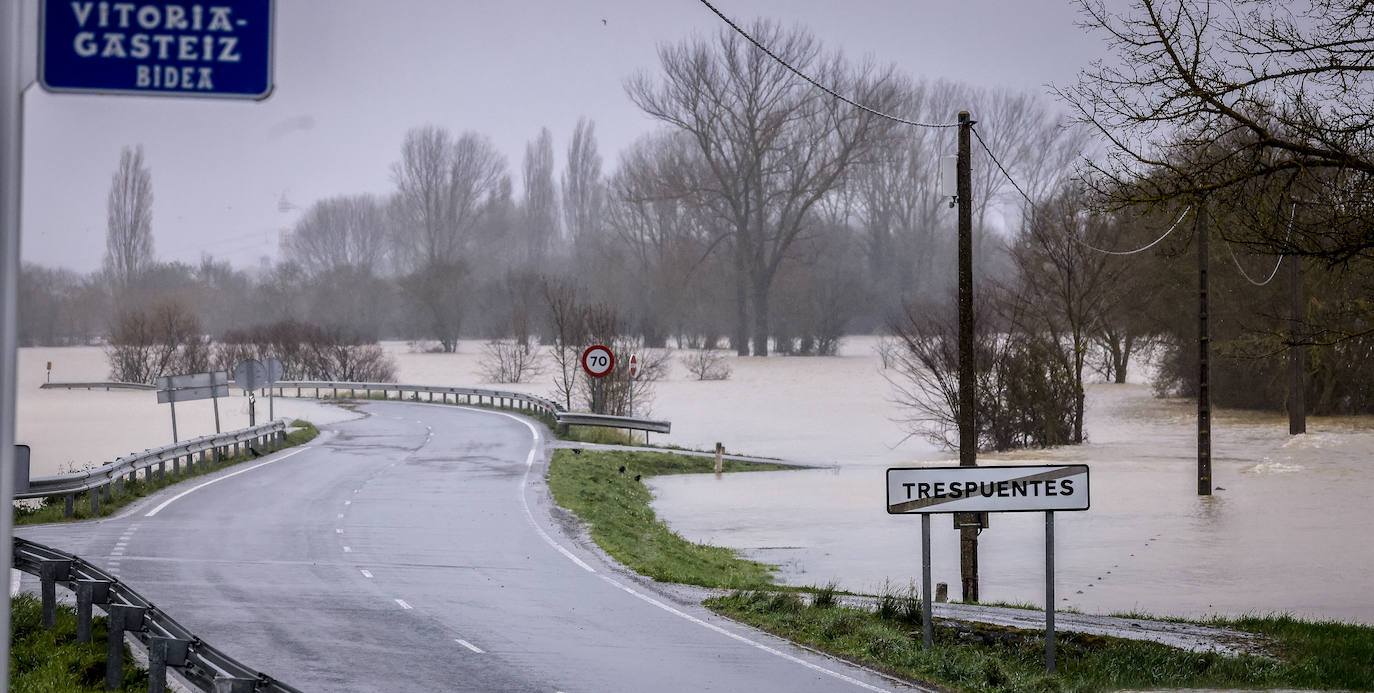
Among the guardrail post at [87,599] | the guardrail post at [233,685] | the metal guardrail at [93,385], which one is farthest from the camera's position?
the metal guardrail at [93,385]

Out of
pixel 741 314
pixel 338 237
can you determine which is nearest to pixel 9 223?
pixel 741 314

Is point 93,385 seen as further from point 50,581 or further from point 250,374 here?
point 50,581

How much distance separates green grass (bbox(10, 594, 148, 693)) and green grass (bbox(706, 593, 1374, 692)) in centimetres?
648

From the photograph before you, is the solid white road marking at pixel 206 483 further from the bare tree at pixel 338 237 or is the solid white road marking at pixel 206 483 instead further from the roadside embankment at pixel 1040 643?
the bare tree at pixel 338 237

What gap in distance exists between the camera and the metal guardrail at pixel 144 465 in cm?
2214

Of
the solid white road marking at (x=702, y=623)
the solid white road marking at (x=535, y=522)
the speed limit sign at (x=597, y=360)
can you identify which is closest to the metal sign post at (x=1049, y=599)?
the solid white road marking at (x=702, y=623)

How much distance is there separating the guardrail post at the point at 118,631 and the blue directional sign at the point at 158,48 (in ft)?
20.3

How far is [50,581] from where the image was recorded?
1166 cm

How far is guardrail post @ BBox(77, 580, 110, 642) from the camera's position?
35.4ft

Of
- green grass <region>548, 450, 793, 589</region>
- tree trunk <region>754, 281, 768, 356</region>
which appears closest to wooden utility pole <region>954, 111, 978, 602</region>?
green grass <region>548, 450, 793, 589</region>

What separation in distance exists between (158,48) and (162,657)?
534cm

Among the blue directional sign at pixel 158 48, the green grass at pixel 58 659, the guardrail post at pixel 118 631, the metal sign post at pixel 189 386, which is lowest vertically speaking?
the green grass at pixel 58 659

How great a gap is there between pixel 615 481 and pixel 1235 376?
35.8m

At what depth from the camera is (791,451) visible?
44000mm
